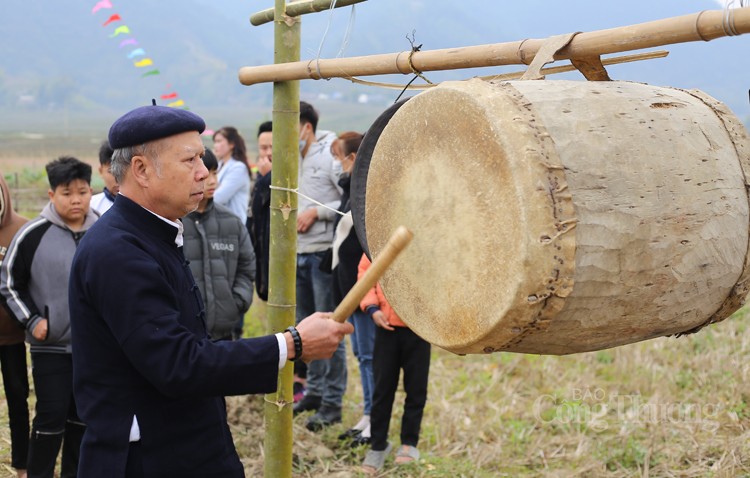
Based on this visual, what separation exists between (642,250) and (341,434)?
11.6 feet

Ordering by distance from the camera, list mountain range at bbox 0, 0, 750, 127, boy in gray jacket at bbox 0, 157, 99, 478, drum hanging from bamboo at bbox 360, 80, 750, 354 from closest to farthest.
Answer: drum hanging from bamboo at bbox 360, 80, 750, 354
boy in gray jacket at bbox 0, 157, 99, 478
mountain range at bbox 0, 0, 750, 127

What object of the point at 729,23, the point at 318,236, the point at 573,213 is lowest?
the point at 318,236

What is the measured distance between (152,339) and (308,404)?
3.68 m

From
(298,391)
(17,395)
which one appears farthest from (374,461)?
(17,395)

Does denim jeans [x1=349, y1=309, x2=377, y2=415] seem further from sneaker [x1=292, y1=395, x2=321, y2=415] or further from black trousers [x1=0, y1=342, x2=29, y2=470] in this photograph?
black trousers [x1=0, y1=342, x2=29, y2=470]

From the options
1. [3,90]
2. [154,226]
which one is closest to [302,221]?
[154,226]

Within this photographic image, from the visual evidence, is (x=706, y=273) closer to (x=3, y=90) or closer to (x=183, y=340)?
(x=183, y=340)

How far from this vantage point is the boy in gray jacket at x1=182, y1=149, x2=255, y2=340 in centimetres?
472

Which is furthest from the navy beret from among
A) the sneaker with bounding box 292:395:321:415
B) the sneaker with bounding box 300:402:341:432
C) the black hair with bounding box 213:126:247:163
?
the black hair with bounding box 213:126:247:163

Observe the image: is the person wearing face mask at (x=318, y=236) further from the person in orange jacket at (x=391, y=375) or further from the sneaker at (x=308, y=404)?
the person in orange jacket at (x=391, y=375)

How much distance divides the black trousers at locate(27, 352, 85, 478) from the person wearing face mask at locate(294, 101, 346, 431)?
5.43 ft

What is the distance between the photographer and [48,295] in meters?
4.29

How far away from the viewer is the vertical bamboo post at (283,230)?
3350 millimetres

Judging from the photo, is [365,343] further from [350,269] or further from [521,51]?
[521,51]
